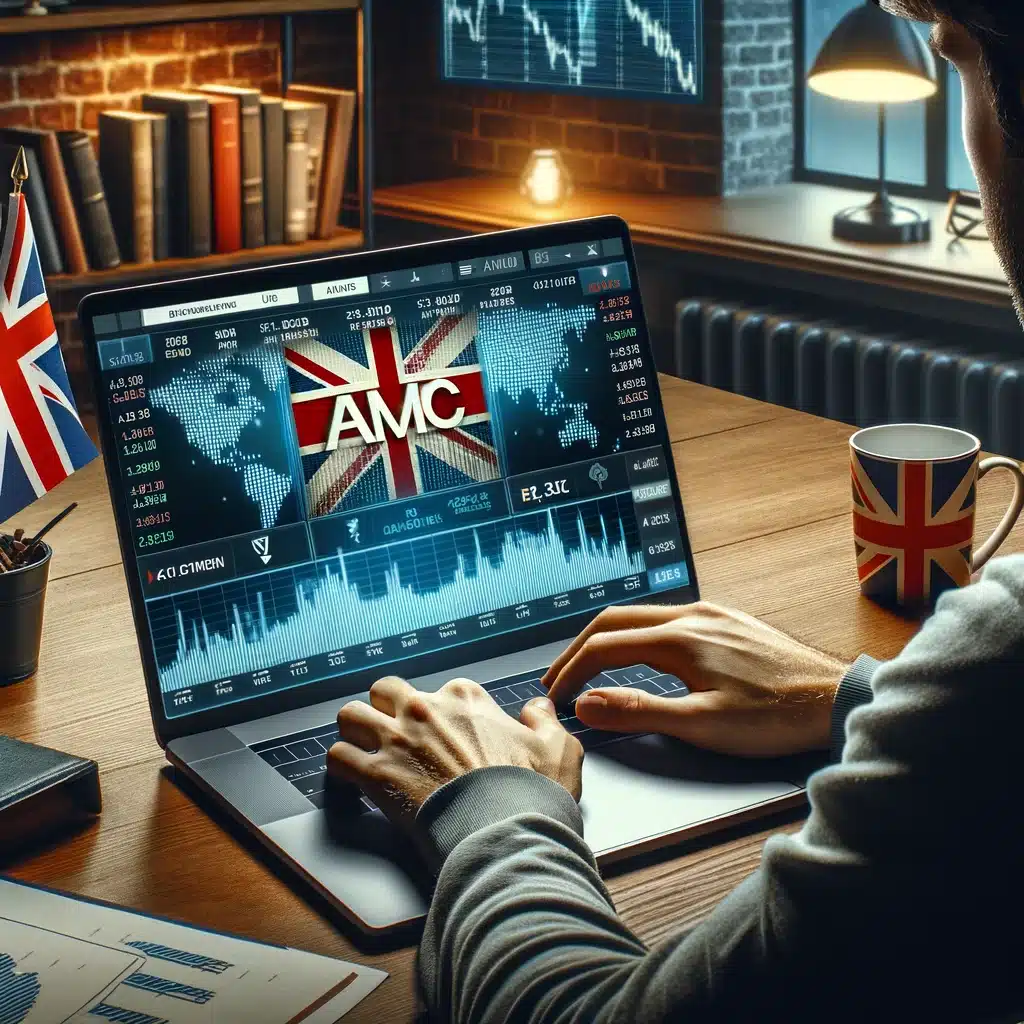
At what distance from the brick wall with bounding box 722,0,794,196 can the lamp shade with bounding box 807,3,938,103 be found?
52 cm

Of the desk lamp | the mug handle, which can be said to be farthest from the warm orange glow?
the mug handle

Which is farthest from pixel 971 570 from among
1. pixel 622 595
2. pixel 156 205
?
pixel 156 205

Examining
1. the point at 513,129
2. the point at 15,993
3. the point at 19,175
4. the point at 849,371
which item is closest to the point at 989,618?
the point at 15,993

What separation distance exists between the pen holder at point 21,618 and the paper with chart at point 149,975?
33 cm

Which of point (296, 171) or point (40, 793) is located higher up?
point (296, 171)

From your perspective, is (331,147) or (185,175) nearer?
(185,175)

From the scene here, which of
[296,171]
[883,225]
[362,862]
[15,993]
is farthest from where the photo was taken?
[296,171]

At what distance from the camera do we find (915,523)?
1.24 meters

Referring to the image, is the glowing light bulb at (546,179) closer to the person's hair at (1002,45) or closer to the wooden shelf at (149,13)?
the wooden shelf at (149,13)

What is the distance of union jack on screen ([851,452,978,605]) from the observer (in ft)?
4.05

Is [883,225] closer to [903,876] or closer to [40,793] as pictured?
[40,793]

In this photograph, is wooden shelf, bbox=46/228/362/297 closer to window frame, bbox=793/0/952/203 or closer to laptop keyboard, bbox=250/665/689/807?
window frame, bbox=793/0/952/203

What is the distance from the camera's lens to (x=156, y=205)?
3008 millimetres

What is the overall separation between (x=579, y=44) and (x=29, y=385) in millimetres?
2610
